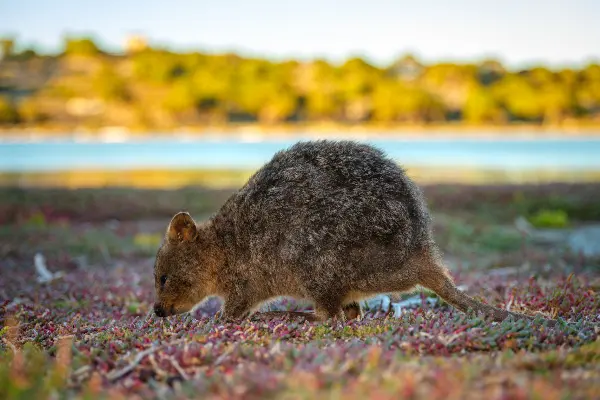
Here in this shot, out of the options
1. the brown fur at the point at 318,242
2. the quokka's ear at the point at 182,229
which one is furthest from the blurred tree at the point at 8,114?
the brown fur at the point at 318,242

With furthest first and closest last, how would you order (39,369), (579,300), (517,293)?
(517,293)
(579,300)
(39,369)

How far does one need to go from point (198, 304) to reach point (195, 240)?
0.74 meters

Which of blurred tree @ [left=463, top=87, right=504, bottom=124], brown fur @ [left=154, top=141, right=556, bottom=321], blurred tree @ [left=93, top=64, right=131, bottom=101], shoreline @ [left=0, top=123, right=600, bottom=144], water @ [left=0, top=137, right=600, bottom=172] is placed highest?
blurred tree @ [left=93, top=64, right=131, bottom=101]

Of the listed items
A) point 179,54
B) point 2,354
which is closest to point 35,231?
point 2,354

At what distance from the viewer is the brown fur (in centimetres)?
630

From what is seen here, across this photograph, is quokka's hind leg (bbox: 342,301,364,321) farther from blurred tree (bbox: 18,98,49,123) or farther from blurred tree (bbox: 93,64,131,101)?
blurred tree (bbox: 93,64,131,101)

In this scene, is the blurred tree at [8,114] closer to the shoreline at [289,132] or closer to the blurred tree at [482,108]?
the shoreline at [289,132]

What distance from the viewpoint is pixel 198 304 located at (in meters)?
7.66

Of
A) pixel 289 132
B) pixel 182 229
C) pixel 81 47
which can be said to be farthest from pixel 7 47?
pixel 182 229

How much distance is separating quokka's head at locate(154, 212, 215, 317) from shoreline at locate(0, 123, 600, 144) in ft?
365

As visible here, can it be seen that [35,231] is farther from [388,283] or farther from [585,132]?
[585,132]

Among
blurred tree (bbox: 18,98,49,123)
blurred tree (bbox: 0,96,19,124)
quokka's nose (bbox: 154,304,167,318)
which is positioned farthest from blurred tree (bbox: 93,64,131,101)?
quokka's nose (bbox: 154,304,167,318)

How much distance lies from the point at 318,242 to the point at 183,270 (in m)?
1.90

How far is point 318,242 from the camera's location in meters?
6.36
